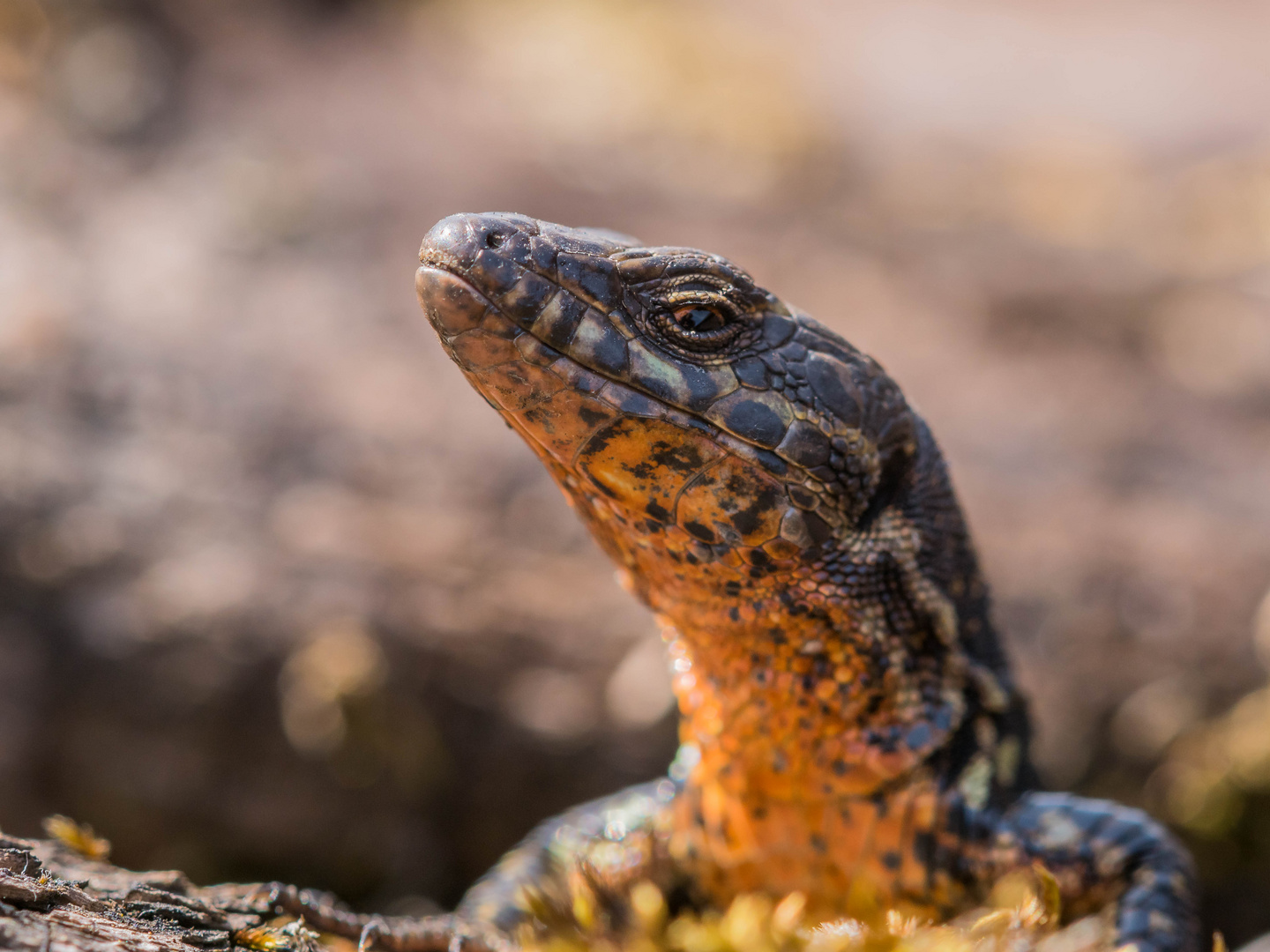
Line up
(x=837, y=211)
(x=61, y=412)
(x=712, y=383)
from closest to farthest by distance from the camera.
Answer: (x=712, y=383) < (x=61, y=412) < (x=837, y=211)

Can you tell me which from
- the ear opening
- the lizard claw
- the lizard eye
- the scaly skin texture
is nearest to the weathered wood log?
the lizard claw

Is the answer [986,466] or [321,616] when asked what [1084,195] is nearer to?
[986,466]

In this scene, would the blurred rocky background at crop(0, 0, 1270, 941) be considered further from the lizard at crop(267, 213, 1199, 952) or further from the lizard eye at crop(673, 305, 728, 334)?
the lizard eye at crop(673, 305, 728, 334)

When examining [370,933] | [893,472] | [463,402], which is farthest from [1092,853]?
[463,402]

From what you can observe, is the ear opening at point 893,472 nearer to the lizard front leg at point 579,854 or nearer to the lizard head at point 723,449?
the lizard head at point 723,449

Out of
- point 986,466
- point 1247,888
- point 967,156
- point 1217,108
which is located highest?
point 1217,108

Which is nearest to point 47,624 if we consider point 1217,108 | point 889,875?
point 889,875

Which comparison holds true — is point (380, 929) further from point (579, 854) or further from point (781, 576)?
point (781, 576)
